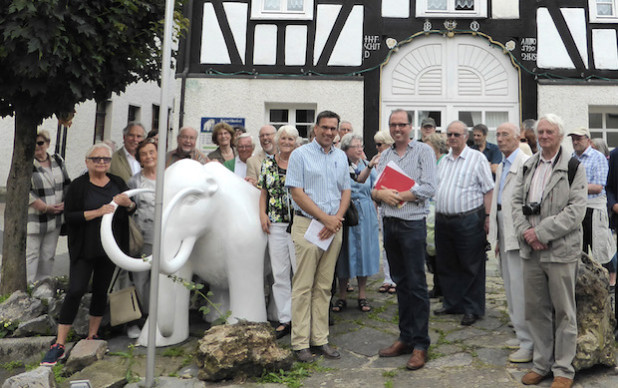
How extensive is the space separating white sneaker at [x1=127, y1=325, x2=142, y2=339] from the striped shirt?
2917 millimetres

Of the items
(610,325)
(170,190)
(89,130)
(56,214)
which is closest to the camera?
(610,325)

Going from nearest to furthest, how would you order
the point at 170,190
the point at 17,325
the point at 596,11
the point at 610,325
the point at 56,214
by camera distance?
1. the point at 610,325
2. the point at 170,190
3. the point at 17,325
4. the point at 56,214
5. the point at 596,11

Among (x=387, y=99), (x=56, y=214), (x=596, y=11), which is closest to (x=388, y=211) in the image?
(x=56, y=214)


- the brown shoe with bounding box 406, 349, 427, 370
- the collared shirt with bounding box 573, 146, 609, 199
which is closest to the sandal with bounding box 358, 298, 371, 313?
the brown shoe with bounding box 406, 349, 427, 370

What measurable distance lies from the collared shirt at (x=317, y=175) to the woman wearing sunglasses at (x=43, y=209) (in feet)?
9.68

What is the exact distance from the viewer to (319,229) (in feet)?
11.9

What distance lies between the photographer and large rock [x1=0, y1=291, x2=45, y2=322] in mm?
4309

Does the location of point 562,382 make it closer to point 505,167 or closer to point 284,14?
point 505,167

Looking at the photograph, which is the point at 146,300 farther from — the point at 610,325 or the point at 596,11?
the point at 596,11

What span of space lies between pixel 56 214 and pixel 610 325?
513 centimetres

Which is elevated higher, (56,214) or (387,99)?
(387,99)

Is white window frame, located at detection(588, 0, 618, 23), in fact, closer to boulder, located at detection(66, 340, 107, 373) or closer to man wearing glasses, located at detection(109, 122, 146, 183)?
man wearing glasses, located at detection(109, 122, 146, 183)

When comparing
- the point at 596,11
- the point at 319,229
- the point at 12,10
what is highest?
the point at 596,11

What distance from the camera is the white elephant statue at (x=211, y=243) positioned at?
148 inches
